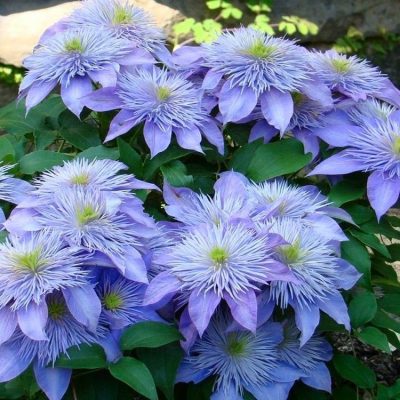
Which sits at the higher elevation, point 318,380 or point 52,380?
point 52,380

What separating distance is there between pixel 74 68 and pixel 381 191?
0.46 metres

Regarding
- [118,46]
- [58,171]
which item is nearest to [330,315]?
[58,171]

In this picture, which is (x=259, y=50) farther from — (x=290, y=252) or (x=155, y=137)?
(x=290, y=252)


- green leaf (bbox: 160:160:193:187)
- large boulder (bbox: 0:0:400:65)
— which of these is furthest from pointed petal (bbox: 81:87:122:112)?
large boulder (bbox: 0:0:400:65)

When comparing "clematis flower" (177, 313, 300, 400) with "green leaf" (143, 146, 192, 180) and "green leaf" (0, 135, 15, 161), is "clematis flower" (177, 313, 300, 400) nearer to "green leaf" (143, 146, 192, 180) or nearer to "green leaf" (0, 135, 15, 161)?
"green leaf" (143, 146, 192, 180)

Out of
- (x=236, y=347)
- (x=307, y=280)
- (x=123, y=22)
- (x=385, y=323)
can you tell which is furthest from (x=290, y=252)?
(x=123, y=22)

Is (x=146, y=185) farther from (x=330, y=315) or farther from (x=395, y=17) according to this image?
(x=395, y=17)

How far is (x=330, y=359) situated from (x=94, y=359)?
1.22 feet

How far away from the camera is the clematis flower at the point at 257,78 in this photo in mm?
1159

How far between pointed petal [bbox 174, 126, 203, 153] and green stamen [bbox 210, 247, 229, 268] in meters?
0.22

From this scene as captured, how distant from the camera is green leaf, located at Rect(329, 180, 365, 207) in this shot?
115 cm

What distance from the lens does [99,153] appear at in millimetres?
1168

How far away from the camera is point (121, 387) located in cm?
106

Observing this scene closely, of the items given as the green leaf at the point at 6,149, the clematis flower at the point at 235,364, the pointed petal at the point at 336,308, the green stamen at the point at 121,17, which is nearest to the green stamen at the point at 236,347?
the clematis flower at the point at 235,364
